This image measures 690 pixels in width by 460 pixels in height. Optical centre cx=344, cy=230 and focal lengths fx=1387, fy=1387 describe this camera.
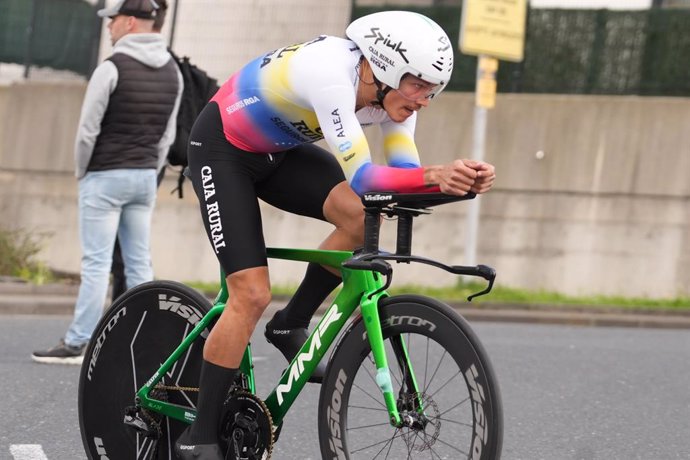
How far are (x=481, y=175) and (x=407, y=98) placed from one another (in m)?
0.55

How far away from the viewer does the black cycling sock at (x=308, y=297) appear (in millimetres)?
4832

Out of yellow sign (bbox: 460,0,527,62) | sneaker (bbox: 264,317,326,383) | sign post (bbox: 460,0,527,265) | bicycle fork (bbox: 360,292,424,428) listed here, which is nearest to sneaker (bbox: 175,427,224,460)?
sneaker (bbox: 264,317,326,383)

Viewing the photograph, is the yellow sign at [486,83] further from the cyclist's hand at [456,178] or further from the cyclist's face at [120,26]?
the cyclist's hand at [456,178]

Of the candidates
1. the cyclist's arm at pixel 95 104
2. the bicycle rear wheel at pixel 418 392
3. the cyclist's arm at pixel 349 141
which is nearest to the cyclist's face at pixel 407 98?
the cyclist's arm at pixel 349 141

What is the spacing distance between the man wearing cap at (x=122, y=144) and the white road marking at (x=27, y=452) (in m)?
2.33

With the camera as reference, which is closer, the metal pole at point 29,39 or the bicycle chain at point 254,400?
the bicycle chain at point 254,400

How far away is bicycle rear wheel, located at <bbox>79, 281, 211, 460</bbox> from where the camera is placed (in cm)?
501

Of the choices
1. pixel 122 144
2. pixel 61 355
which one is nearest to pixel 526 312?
pixel 61 355

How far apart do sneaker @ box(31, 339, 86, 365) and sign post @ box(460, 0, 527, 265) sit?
612 cm

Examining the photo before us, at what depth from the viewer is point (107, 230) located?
816 centimetres

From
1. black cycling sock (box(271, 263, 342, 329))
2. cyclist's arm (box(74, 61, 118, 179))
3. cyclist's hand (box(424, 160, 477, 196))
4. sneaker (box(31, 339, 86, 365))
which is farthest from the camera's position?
sneaker (box(31, 339, 86, 365))

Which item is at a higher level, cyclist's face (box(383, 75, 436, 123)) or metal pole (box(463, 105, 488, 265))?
cyclist's face (box(383, 75, 436, 123))

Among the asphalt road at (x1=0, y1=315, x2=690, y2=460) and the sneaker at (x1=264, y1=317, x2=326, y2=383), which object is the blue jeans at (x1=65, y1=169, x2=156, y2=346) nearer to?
the asphalt road at (x1=0, y1=315, x2=690, y2=460)

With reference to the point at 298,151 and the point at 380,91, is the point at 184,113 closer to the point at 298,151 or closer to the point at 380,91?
the point at 298,151
